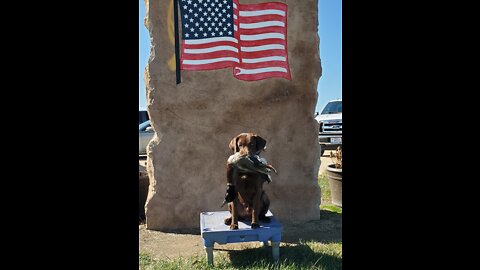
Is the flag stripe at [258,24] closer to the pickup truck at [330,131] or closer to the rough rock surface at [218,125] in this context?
the rough rock surface at [218,125]

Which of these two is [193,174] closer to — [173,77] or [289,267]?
[173,77]

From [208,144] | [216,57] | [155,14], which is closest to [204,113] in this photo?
[208,144]

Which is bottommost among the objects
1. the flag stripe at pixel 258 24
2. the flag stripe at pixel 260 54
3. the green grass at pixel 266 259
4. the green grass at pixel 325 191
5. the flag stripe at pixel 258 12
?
the green grass at pixel 266 259

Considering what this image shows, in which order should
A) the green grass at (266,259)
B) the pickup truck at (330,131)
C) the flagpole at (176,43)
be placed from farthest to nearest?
the pickup truck at (330,131) → the flagpole at (176,43) → the green grass at (266,259)

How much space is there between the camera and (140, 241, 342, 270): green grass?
336 cm

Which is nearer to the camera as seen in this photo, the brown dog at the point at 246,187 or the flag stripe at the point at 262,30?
the brown dog at the point at 246,187

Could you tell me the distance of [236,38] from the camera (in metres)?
4.73

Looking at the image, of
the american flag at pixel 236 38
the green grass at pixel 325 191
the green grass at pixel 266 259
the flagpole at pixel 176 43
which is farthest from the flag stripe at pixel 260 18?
the green grass at pixel 325 191

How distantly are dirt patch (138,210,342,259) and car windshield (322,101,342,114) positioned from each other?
6.08 m

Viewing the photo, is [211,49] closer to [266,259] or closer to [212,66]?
[212,66]

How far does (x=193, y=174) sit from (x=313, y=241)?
5.74ft

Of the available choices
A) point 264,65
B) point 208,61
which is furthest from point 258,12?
point 208,61

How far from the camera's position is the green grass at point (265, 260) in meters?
3.36

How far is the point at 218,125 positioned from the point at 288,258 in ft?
6.60
